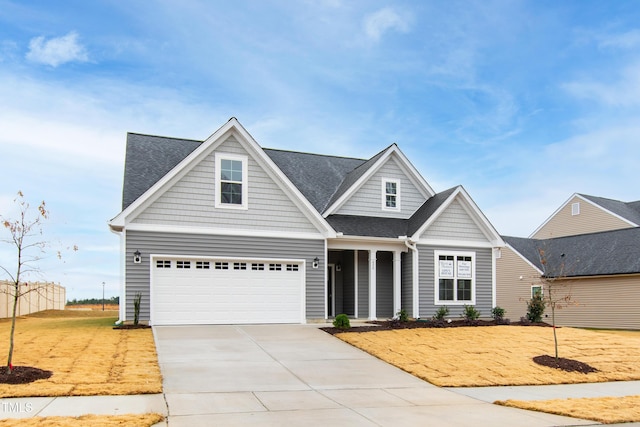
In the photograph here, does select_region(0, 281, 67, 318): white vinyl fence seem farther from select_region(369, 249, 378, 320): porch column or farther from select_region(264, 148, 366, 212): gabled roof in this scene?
select_region(369, 249, 378, 320): porch column

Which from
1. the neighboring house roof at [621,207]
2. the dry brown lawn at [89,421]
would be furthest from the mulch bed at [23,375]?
the neighboring house roof at [621,207]

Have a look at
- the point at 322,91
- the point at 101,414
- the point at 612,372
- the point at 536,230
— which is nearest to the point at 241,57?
the point at 322,91

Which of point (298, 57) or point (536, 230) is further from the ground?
point (298, 57)

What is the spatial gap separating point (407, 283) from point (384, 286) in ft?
3.97

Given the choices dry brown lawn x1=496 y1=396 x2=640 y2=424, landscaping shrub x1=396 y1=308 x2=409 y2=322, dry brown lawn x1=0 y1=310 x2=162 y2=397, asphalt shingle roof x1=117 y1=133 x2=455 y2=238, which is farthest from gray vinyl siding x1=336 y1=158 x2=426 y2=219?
dry brown lawn x1=496 y1=396 x2=640 y2=424

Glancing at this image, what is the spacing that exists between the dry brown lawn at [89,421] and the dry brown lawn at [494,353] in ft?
20.7

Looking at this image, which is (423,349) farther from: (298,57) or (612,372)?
(298,57)

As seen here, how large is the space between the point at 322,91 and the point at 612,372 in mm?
11208

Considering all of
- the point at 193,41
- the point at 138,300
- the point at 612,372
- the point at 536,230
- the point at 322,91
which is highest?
the point at 193,41

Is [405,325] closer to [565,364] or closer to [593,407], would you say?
[565,364]

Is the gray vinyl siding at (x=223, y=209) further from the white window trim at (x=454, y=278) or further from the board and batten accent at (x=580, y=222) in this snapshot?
the board and batten accent at (x=580, y=222)

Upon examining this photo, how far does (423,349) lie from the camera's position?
1523 cm

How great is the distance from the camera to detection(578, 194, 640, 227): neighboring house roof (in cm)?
3550

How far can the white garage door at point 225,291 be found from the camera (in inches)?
728
